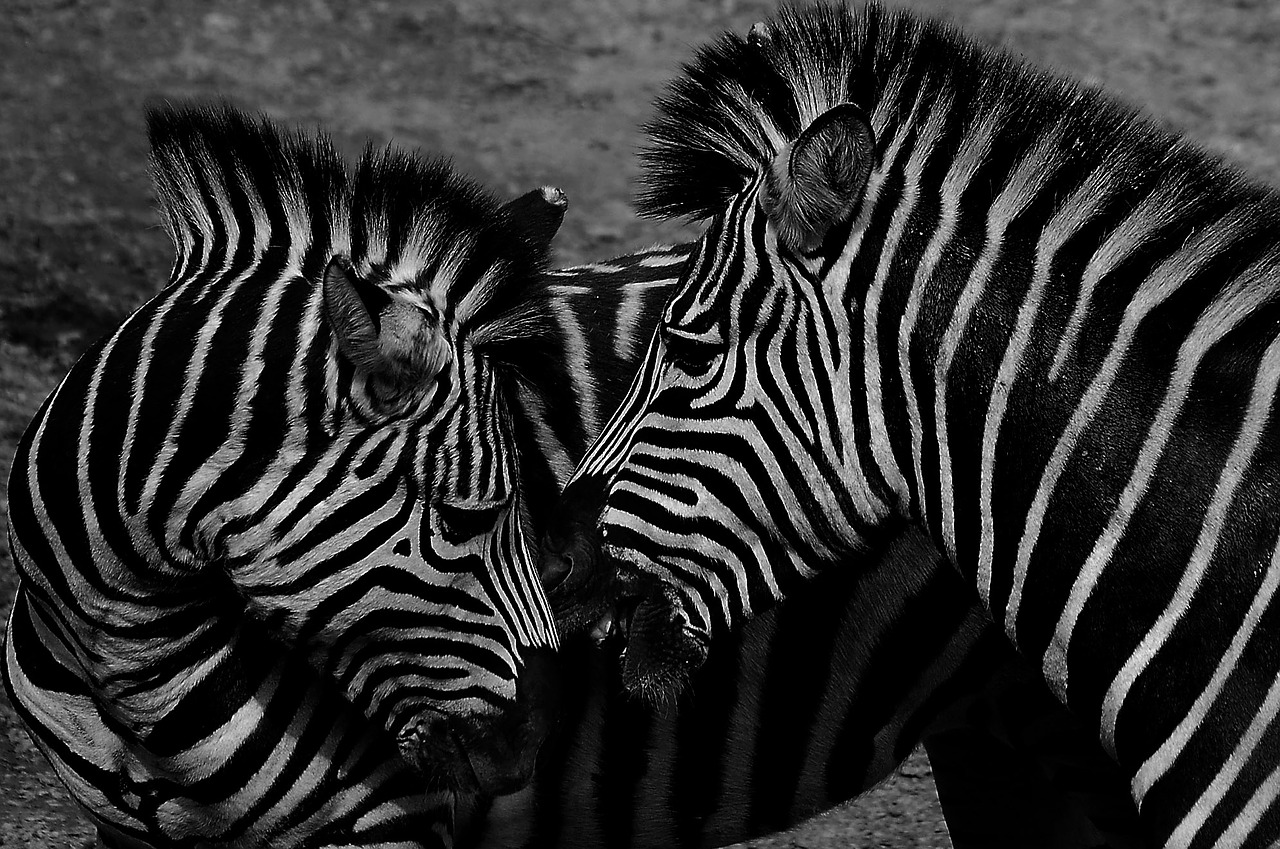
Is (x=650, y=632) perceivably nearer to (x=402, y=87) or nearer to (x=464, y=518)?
(x=464, y=518)

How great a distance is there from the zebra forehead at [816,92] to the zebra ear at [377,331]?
86cm

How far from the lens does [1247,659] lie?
2771 millimetres

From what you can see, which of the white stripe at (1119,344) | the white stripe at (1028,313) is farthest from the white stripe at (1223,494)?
the white stripe at (1028,313)

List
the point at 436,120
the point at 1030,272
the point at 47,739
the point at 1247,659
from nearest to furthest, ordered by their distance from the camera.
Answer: the point at 1247,659
the point at 1030,272
the point at 47,739
the point at 436,120

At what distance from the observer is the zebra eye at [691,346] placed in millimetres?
3127

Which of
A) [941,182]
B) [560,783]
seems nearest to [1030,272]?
[941,182]

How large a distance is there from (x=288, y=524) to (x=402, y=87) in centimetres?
872

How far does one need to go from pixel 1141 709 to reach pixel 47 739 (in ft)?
8.83

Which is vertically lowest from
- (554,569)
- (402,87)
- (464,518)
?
(554,569)

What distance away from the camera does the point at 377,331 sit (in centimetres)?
302

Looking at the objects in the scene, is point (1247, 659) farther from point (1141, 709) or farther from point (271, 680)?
point (271, 680)

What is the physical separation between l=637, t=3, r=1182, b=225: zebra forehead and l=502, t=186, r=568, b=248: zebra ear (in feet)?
1.08

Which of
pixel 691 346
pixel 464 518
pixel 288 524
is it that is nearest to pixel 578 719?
pixel 464 518

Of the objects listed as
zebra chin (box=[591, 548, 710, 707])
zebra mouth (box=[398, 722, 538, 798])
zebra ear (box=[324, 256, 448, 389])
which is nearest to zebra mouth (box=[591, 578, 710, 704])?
zebra chin (box=[591, 548, 710, 707])
